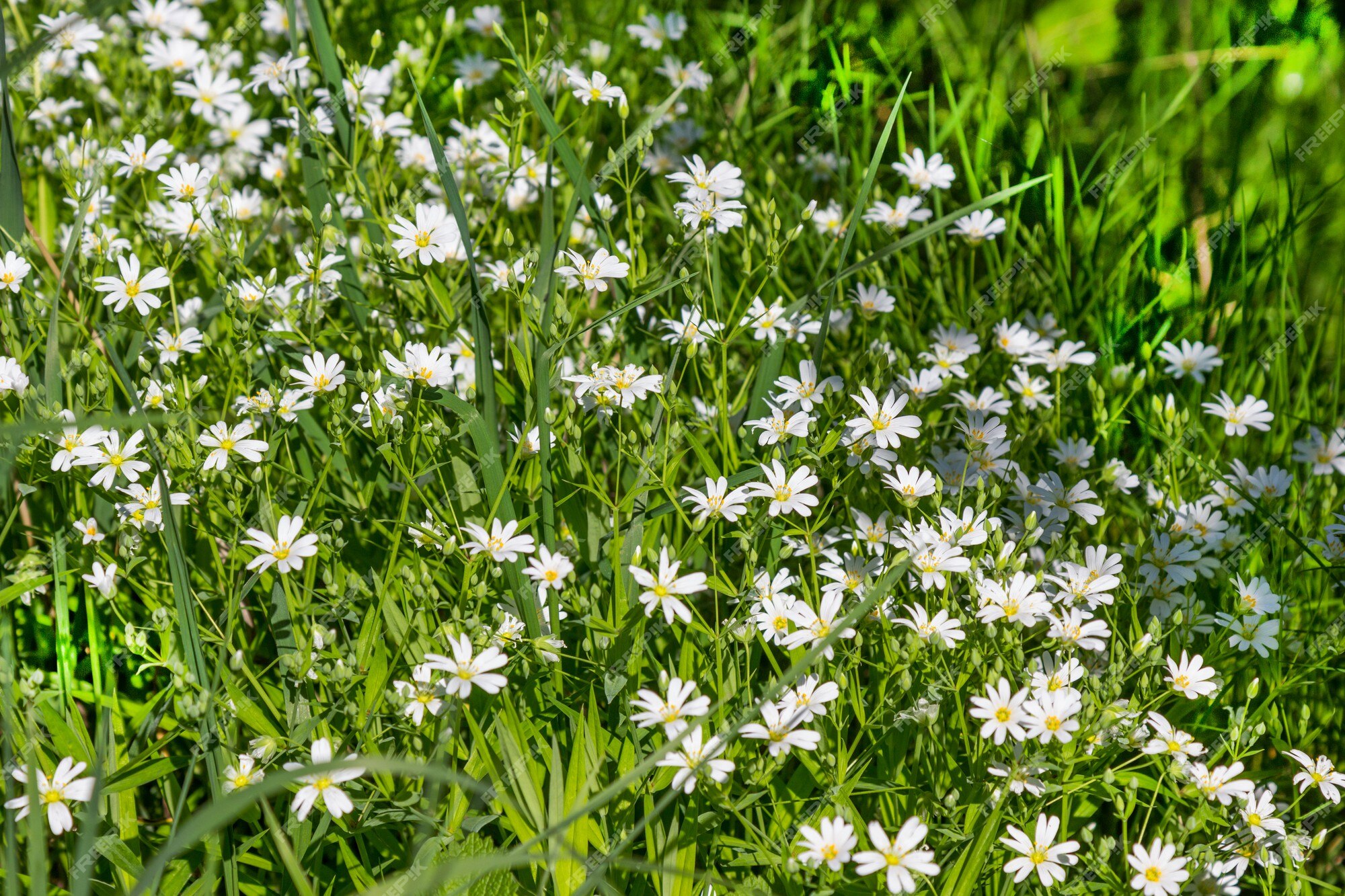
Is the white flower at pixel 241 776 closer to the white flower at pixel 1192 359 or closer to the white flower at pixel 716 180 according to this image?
the white flower at pixel 716 180

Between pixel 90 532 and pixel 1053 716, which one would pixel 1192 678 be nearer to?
pixel 1053 716

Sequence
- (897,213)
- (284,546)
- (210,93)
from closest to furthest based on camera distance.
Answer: (284,546) → (897,213) → (210,93)

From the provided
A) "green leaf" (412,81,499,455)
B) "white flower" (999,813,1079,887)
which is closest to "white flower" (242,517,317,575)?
"green leaf" (412,81,499,455)

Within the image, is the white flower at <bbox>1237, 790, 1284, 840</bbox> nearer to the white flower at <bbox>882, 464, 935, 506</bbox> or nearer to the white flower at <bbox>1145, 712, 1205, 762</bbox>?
the white flower at <bbox>1145, 712, 1205, 762</bbox>

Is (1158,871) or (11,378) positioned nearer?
(1158,871)

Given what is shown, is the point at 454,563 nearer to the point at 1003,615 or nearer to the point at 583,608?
the point at 583,608

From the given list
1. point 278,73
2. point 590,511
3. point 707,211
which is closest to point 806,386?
point 707,211

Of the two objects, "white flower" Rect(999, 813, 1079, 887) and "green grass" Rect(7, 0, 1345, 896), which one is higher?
"green grass" Rect(7, 0, 1345, 896)
